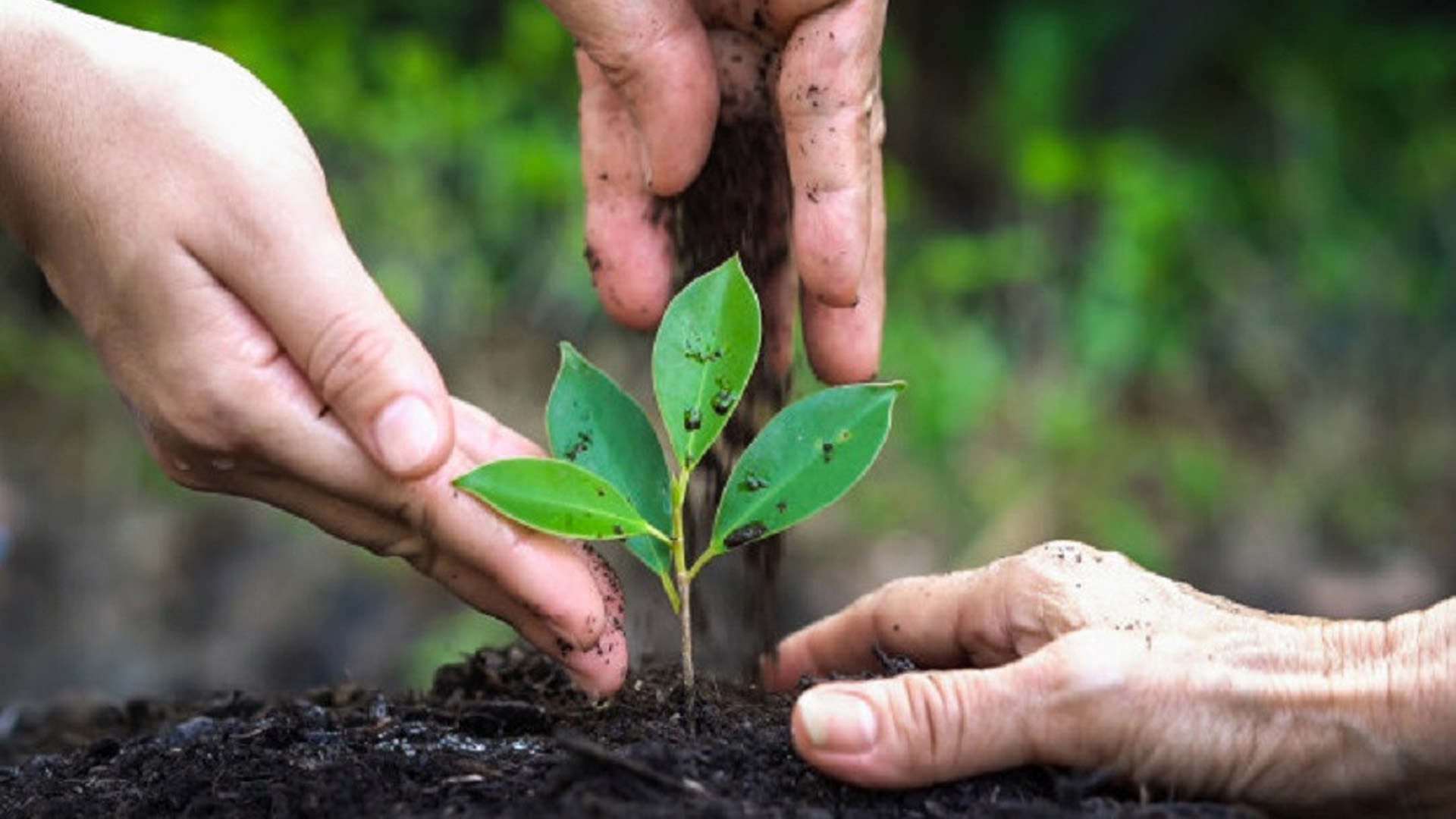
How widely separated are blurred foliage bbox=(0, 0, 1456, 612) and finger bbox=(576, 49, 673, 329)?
1.85 meters

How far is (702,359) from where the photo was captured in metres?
1.49

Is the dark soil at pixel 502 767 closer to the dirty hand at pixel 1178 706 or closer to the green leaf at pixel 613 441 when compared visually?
the dirty hand at pixel 1178 706

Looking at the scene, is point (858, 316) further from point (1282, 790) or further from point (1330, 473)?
point (1330, 473)

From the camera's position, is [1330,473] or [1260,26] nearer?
[1330,473]

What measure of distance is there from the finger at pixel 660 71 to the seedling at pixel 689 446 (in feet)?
1.32

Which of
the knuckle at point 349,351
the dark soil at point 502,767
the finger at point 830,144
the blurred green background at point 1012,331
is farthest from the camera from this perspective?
the blurred green background at point 1012,331

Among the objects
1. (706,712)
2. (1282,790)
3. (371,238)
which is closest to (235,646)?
(371,238)

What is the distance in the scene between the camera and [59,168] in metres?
1.40

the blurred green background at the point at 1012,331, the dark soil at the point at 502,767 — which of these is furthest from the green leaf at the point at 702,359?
the blurred green background at the point at 1012,331

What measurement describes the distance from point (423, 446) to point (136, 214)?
1.00 feet

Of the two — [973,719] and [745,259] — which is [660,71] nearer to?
[745,259]

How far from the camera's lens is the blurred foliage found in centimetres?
380

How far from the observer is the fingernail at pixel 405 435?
135cm

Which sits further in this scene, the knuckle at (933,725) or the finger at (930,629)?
the finger at (930,629)
